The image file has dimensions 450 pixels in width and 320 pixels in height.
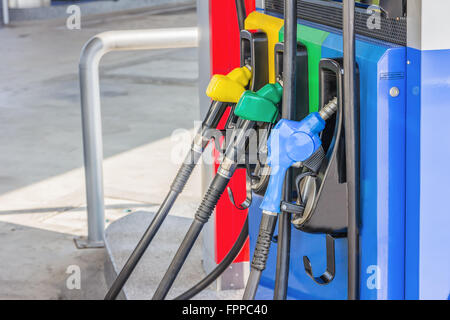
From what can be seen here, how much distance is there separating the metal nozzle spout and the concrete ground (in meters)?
1.66

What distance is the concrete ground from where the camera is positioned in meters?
2.94

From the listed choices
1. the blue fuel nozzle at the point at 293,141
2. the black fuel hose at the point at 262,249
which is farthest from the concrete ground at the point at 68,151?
the blue fuel nozzle at the point at 293,141

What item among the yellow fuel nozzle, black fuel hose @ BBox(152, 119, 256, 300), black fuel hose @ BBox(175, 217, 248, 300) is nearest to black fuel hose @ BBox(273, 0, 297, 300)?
black fuel hose @ BBox(152, 119, 256, 300)

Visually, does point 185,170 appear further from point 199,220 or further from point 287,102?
point 287,102

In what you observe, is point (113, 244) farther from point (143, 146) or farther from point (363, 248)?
point (143, 146)

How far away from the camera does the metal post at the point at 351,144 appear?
112cm

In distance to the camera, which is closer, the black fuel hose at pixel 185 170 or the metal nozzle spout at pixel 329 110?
the metal nozzle spout at pixel 329 110

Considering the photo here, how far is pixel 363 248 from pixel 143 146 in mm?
3701

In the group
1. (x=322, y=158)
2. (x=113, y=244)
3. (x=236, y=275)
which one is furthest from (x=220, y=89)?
(x=113, y=244)

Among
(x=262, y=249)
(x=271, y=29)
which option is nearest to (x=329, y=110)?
(x=262, y=249)

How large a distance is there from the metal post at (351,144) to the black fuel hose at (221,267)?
70 centimetres

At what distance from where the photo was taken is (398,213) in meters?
1.19

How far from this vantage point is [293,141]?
3.92 feet

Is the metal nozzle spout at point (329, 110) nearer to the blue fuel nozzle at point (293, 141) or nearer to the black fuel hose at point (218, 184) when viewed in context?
the blue fuel nozzle at point (293, 141)
